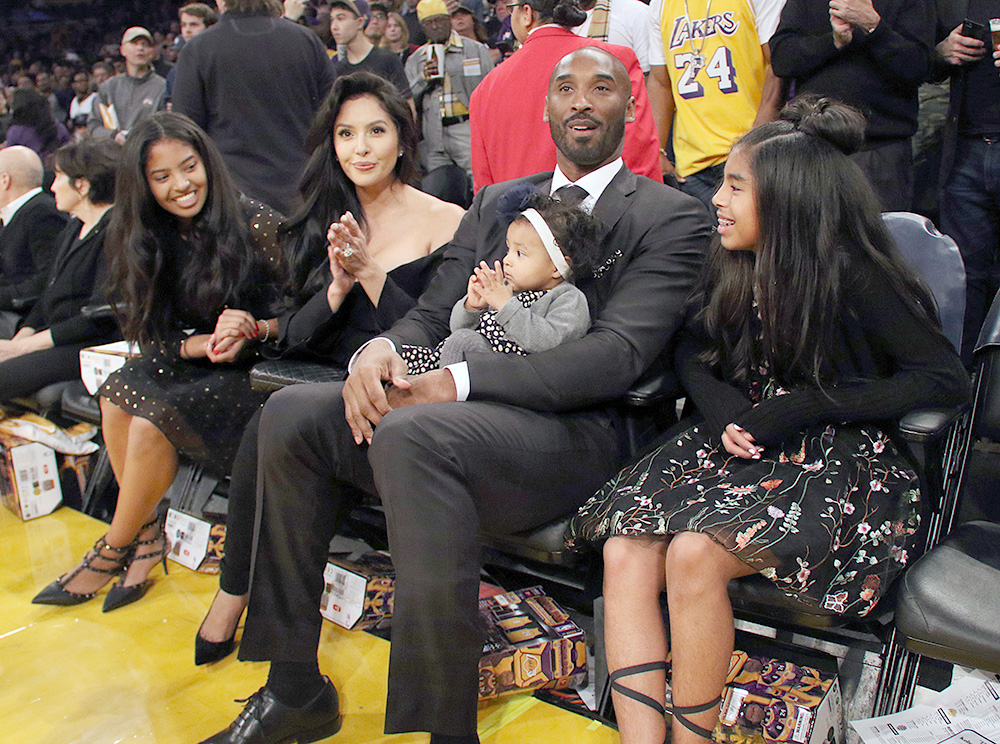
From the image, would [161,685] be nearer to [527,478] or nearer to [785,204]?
[527,478]

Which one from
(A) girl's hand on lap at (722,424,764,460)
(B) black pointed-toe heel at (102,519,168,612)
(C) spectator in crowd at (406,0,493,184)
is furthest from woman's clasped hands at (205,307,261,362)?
(C) spectator in crowd at (406,0,493,184)

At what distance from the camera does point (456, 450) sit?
170 cm

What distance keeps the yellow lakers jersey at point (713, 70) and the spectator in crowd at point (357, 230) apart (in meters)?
0.98

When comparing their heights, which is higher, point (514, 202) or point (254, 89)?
point (254, 89)

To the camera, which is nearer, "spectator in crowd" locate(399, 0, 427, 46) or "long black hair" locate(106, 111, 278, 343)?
"long black hair" locate(106, 111, 278, 343)

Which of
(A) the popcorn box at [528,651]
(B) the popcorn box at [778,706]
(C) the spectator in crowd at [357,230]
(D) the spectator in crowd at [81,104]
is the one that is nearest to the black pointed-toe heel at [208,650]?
(A) the popcorn box at [528,651]

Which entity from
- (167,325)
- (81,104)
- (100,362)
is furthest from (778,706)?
(81,104)

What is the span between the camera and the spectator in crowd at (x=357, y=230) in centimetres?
250

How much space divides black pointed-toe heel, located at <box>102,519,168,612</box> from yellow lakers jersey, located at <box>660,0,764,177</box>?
2.17 m

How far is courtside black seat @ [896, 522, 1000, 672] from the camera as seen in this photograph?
1.47 meters

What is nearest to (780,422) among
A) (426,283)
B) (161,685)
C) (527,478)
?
(527,478)

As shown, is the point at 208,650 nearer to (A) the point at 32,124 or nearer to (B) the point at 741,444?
(B) the point at 741,444

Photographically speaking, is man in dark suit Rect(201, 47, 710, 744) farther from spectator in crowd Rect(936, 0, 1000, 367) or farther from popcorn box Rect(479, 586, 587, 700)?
spectator in crowd Rect(936, 0, 1000, 367)

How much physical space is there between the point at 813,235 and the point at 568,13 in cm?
136
